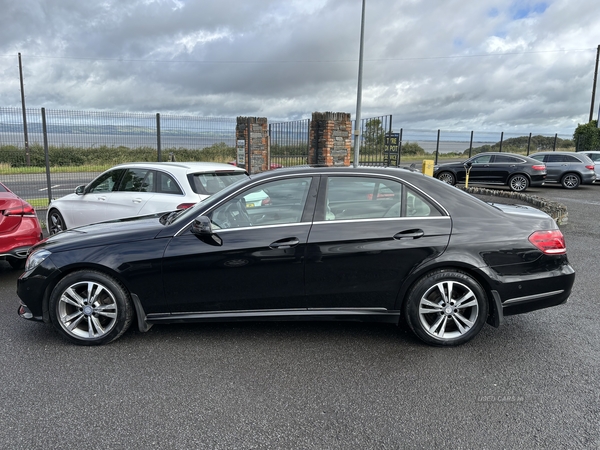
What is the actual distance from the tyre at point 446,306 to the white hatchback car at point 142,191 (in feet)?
11.6

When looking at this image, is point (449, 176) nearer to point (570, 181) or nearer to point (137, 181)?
point (570, 181)

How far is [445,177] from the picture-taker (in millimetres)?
17953

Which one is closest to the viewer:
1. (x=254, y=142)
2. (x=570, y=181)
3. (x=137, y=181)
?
(x=137, y=181)

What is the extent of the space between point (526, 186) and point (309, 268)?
15802 mm

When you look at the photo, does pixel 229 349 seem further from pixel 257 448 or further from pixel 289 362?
pixel 257 448

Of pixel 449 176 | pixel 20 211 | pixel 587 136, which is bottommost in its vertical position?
pixel 20 211

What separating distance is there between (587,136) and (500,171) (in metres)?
17.4

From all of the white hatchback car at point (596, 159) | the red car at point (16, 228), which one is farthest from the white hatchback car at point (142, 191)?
the white hatchback car at point (596, 159)

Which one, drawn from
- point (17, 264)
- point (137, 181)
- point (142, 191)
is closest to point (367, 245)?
point (142, 191)

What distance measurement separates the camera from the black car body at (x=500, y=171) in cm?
1670

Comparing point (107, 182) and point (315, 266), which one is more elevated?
Result: point (107, 182)

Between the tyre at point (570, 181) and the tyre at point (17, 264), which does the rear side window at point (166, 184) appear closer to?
the tyre at point (17, 264)

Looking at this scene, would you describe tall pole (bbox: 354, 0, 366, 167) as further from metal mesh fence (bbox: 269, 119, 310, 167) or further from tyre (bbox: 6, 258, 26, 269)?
tyre (bbox: 6, 258, 26, 269)

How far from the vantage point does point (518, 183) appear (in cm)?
1691
